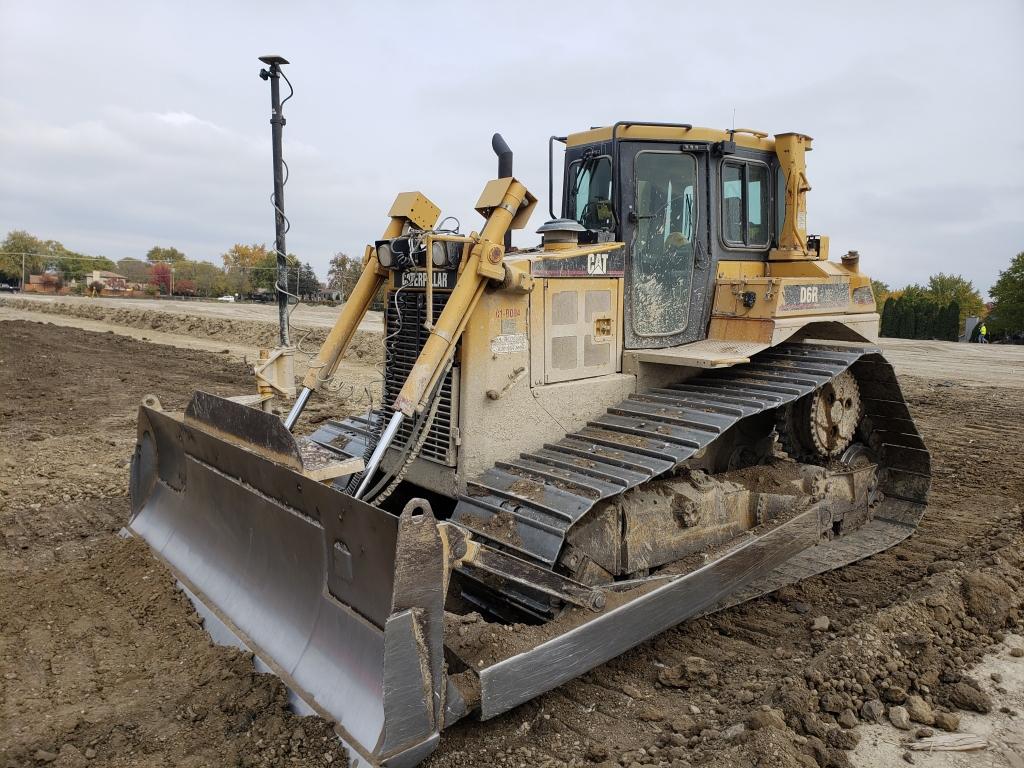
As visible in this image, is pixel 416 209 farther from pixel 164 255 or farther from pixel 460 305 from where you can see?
pixel 164 255

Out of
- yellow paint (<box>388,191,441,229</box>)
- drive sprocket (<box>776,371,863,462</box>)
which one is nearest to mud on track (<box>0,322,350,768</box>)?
yellow paint (<box>388,191,441,229</box>)

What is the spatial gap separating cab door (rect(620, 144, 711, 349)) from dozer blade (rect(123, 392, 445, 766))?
254 cm

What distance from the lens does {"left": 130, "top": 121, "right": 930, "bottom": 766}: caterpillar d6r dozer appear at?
3.23m

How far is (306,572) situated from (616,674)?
1649 mm

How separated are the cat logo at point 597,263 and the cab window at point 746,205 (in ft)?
3.73

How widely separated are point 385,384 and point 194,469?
1.24 meters

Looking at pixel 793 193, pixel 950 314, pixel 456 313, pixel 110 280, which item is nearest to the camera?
pixel 456 313

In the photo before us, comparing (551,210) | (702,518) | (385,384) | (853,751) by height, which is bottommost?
(853,751)

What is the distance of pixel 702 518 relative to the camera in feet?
15.2

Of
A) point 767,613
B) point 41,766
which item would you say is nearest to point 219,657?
point 41,766

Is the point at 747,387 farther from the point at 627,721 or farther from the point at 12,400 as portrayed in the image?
the point at 12,400

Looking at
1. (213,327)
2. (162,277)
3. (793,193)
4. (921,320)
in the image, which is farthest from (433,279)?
(162,277)

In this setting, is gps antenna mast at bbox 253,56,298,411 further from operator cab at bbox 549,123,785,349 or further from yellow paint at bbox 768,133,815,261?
yellow paint at bbox 768,133,815,261

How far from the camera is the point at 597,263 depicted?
482cm
